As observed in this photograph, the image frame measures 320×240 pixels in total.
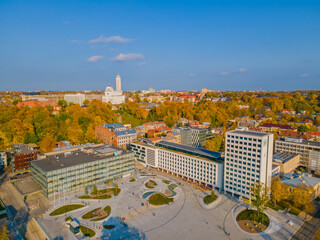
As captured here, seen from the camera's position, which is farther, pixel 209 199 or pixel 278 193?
pixel 209 199

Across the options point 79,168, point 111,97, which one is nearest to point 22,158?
point 79,168

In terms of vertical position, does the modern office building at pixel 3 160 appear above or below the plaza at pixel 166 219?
above

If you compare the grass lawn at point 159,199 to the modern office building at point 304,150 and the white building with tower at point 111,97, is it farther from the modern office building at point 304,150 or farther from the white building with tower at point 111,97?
the white building with tower at point 111,97

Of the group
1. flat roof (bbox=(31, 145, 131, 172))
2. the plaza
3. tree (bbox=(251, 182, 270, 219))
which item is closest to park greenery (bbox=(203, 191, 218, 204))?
the plaza

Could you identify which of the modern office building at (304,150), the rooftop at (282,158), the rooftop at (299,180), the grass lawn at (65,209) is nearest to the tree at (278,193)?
the rooftop at (299,180)

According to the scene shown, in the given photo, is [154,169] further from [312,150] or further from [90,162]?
[312,150]

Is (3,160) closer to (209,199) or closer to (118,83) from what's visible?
(209,199)
